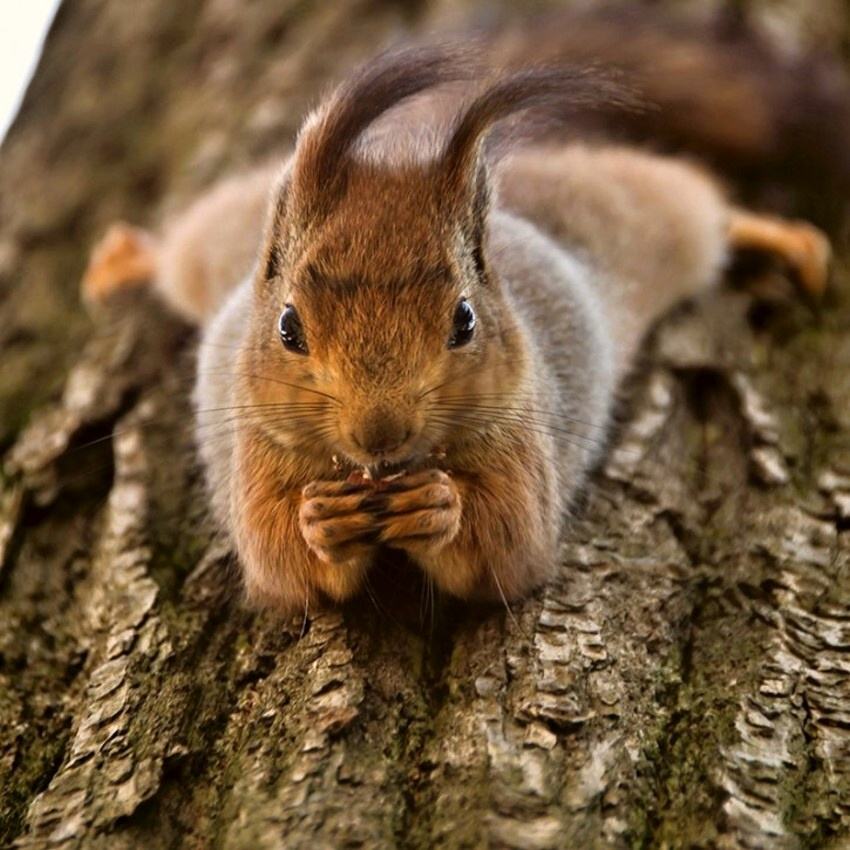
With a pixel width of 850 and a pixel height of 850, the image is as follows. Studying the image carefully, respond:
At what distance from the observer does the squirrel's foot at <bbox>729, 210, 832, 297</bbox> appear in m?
3.44

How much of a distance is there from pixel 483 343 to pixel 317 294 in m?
0.36

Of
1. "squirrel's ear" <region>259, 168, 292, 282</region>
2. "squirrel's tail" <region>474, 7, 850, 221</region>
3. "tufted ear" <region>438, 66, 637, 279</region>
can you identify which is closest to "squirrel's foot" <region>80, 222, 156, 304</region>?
"squirrel's ear" <region>259, 168, 292, 282</region>

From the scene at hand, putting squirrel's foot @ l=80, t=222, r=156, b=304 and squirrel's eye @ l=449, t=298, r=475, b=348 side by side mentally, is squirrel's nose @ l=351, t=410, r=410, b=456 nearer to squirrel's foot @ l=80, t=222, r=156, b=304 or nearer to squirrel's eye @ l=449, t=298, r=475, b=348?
squirrel's eye @ l=449, t=298, r=475, b=348

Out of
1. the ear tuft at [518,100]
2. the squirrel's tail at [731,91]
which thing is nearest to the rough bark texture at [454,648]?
the squirrel's tail at [731,91]

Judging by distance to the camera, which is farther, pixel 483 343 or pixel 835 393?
pixel 835 393

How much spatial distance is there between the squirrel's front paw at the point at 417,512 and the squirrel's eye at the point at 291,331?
1.05ft

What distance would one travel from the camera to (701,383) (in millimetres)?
3020

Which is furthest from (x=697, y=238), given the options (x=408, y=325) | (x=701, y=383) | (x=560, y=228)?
(x=408, y=325)

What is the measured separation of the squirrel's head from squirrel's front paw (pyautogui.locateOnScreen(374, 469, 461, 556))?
6 cm

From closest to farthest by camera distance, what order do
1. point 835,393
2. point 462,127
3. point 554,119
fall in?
point 462,127 < point 554,119 < point 835,393

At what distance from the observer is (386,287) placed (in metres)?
2.18

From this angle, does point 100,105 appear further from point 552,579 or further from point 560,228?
point 552,579

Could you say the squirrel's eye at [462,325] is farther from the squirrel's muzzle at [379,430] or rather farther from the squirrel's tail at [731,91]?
the squirrel's tail at [731,91]

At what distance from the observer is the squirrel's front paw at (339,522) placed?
2.21m
